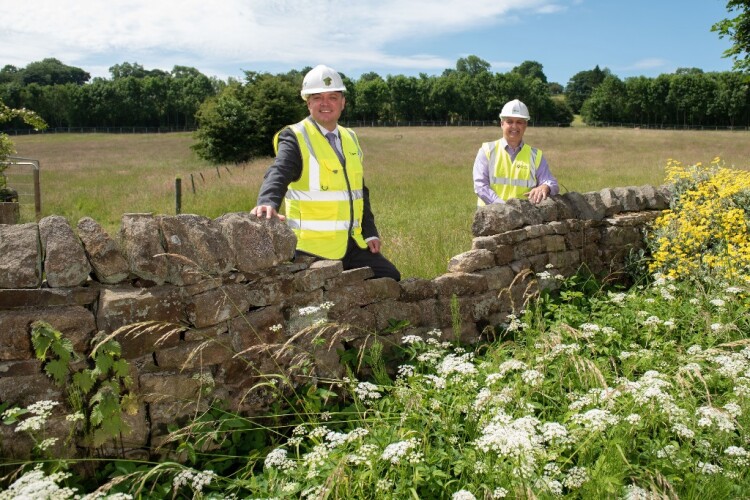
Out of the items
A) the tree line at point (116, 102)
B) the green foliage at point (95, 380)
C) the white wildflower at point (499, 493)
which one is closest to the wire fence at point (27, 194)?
the green foliage at point (95, 380)

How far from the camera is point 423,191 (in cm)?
1501

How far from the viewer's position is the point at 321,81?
3936mm

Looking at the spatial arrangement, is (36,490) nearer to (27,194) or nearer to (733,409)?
(733,409)

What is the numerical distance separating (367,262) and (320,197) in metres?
0.65

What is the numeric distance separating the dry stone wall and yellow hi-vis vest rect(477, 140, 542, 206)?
188 centimetres

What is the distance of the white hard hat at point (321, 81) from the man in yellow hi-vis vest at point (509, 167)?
209 centimetres

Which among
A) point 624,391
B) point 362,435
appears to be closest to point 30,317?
point 362,435

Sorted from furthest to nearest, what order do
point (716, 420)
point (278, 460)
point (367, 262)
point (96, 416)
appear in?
point (367, 262)
point (96, 416)
point (716, 420)
point (278, 460)

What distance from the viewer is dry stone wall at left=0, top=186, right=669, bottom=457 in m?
2.71

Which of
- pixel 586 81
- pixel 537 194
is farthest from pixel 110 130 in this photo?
pixel 586 81

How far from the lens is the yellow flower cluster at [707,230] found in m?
5.08

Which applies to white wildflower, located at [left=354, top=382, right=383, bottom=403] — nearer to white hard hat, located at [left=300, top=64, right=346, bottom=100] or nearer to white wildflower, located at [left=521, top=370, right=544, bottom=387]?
white wildflower, located at [left=521, top=370, right=544, bottom=387]

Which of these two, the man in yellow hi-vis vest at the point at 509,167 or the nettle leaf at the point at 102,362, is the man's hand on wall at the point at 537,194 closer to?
the man in yellow hi-vis vest at the point at 509,167

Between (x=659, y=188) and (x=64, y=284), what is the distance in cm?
639
